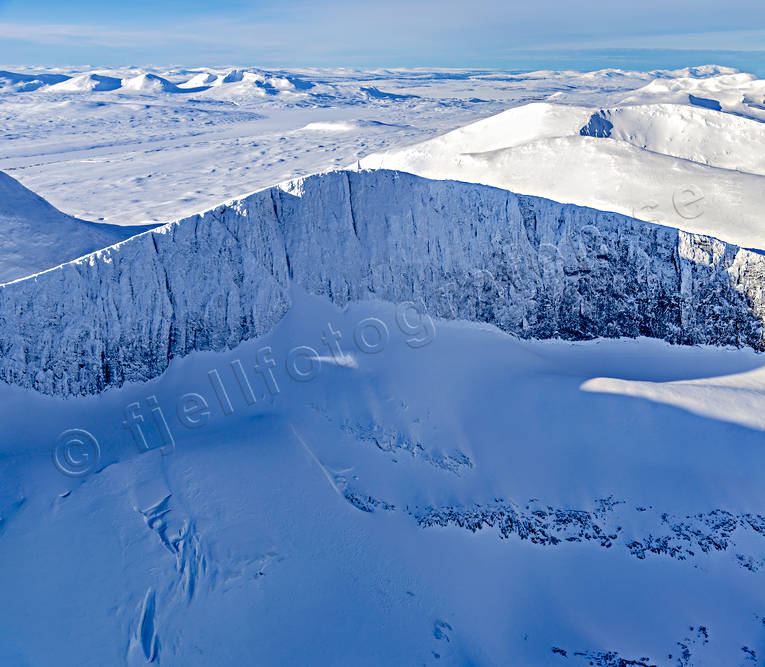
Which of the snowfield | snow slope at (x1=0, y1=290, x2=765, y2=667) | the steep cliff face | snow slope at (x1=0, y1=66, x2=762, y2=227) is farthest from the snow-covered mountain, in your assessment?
snow slope at (x1=0, y1=290, x2=765, y2=667)

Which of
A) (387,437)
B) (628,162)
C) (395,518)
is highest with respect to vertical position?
(628,162)

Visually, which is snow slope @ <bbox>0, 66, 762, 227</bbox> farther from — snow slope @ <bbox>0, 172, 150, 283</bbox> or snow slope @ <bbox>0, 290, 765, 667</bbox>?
snow slope @ <bbox>0, 290, 765, 667</bbox>

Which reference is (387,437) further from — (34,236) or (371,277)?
(34,236)

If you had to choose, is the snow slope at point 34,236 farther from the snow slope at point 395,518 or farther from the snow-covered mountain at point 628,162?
the snow-covered mountain at point 628,162

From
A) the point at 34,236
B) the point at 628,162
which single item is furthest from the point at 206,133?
the point at 628,162

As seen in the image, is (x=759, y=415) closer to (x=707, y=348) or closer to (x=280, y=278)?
(x=707, y=348)

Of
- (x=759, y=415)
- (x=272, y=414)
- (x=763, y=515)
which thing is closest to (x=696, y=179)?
(x=759, y=415)
